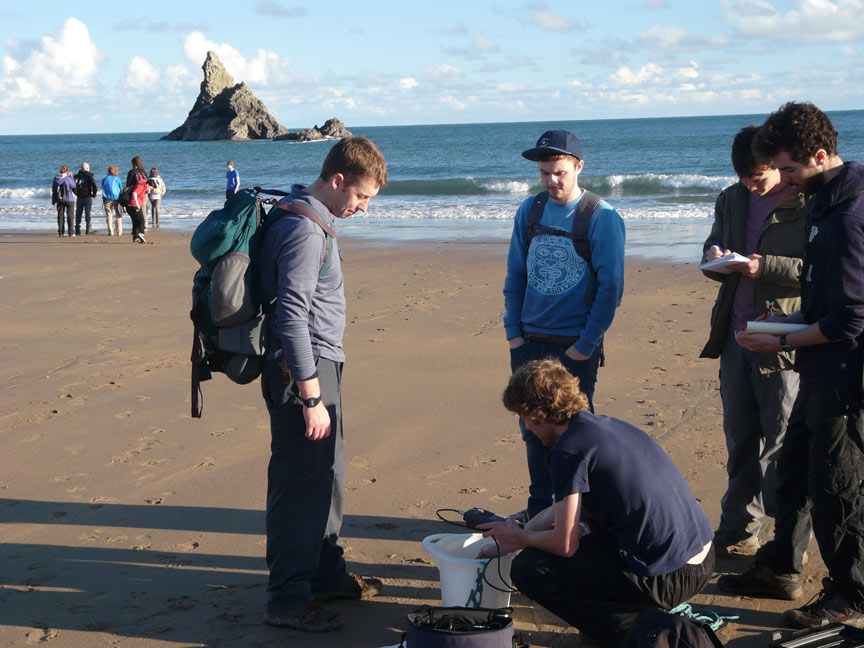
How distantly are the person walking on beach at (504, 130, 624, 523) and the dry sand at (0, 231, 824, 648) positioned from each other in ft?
3.00

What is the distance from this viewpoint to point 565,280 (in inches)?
151

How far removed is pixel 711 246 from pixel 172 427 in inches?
144

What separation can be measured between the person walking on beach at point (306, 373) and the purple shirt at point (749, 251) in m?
1.67

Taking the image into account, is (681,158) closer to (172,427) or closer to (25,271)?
(25,271)

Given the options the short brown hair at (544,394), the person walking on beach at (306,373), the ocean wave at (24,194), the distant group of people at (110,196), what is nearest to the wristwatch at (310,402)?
the person walking on beach at (306,373)

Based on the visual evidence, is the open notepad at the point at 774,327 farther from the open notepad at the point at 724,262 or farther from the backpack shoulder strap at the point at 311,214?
the backpack shoulder strap at the point at 311,214

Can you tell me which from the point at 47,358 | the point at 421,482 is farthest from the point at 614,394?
the point at 47,358

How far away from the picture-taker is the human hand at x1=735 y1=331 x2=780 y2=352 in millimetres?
3213

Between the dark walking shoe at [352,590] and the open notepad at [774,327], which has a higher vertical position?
the open notepad at [774,327]

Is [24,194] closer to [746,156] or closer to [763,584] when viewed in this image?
[746,156]

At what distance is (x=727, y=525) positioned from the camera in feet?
12.8

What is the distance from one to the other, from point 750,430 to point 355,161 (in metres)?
2.11

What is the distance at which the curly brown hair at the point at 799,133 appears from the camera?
117 inches

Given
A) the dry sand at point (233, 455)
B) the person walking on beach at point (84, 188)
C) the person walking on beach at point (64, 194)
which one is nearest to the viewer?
the dry sand at point (233, 455)
